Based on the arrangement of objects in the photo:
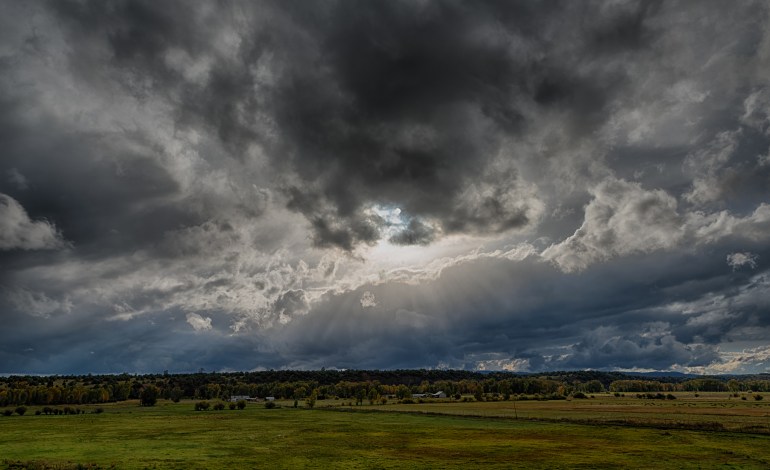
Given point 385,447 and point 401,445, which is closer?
point 385,447

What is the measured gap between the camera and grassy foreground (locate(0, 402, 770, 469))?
59.0 metres

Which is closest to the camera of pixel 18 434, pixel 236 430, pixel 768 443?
Result: pixel 768 443

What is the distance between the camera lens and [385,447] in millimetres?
75375

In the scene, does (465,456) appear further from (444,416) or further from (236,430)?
(444,416)

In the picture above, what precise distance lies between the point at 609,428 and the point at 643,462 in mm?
42223

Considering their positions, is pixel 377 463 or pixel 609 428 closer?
pixel 377 463

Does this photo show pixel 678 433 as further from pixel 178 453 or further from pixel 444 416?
pixel 178 453

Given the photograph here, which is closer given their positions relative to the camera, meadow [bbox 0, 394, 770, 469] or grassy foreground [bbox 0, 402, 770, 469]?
grassy foreground [bbox 0, 402, 770, 469]

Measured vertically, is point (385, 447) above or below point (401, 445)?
above

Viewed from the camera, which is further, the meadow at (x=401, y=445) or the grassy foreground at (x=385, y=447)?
the meadow at (x=401, y=445)

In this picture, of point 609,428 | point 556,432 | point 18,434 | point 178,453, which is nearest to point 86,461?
point 178,453

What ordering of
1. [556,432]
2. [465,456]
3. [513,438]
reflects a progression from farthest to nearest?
[556,432] < [513,438] < [465,456]

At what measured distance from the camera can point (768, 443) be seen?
236ft

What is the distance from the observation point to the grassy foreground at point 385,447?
59031mm
